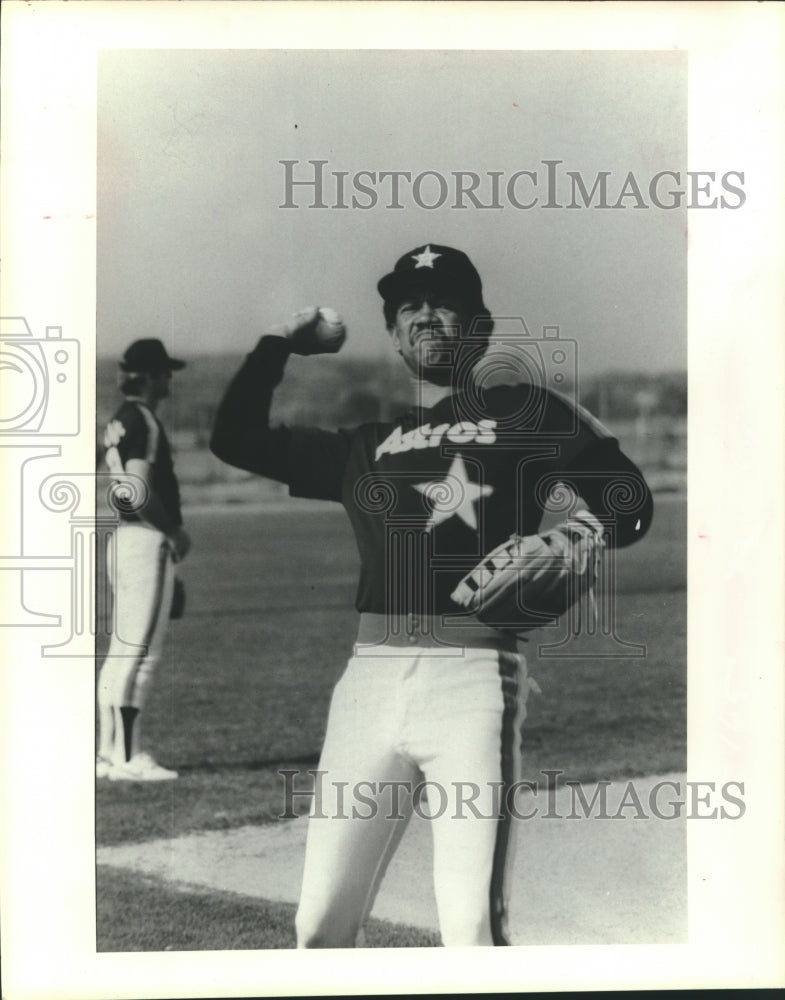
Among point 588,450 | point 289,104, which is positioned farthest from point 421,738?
point 289,104

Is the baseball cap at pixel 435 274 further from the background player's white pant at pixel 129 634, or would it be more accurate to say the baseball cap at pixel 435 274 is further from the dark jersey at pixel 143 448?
the background player's white pant at pixel 129 634

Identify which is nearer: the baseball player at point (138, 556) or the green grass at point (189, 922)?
the baseball player at point (138, 556)

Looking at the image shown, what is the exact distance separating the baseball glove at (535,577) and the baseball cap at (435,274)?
2.14 ft

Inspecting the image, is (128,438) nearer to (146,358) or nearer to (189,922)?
(146,358)

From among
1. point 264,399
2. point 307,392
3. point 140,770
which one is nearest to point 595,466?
point 307,392

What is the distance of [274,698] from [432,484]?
0.74 meters

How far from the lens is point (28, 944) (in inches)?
145

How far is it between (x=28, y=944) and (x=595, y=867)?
5.30ft

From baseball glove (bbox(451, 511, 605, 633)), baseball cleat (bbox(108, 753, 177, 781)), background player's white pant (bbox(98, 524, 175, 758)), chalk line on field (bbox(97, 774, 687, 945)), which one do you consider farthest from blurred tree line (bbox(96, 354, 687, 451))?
chalk line on field (bbox(97, 774, 687, 945))

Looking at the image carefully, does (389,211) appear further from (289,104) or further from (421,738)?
(421,738)

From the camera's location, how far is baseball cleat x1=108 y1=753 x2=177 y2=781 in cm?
366

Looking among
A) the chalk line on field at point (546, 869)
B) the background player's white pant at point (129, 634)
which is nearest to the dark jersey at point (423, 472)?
the background player's white pant at point (129, 634)

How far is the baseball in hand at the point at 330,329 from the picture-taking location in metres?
3.57

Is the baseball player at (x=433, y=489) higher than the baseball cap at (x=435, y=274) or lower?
lower
